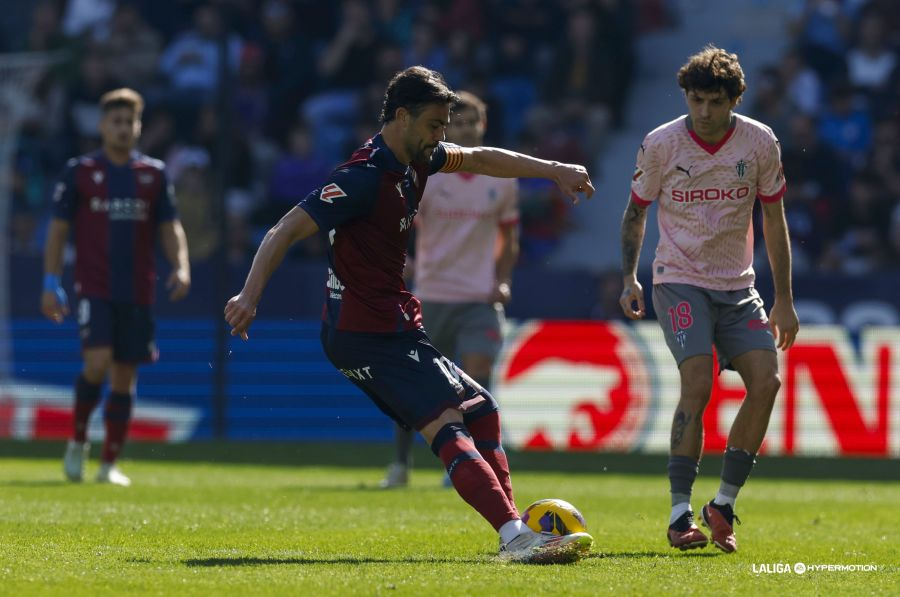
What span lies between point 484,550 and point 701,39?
14481mm

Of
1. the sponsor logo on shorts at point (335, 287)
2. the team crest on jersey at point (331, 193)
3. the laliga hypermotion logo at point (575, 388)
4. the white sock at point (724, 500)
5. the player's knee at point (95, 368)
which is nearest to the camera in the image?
the team crest on jersey at point (331, 193)

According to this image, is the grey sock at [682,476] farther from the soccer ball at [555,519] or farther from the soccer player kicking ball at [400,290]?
the soccer player kicking ball at [400,290]

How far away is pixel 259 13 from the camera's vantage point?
2128cm

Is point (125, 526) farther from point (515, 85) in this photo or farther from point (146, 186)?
point (515, 85)

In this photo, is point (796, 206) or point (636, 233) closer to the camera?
point (636, 233)

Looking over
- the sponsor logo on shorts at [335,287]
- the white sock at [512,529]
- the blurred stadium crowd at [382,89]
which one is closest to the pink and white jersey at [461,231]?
the sponsor logo on shorts at [335,287]

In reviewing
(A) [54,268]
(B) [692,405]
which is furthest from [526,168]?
(A) [54,268]

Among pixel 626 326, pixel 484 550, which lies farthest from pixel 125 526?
Result: pixel 626 326

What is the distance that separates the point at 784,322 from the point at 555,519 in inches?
65.2

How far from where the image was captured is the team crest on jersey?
617 centimetres

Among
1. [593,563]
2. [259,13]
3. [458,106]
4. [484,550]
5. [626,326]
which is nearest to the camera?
[593,563]

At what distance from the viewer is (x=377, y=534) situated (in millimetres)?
7566

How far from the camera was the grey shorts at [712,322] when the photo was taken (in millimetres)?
7148

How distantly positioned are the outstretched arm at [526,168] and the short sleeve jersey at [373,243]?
26 cm
